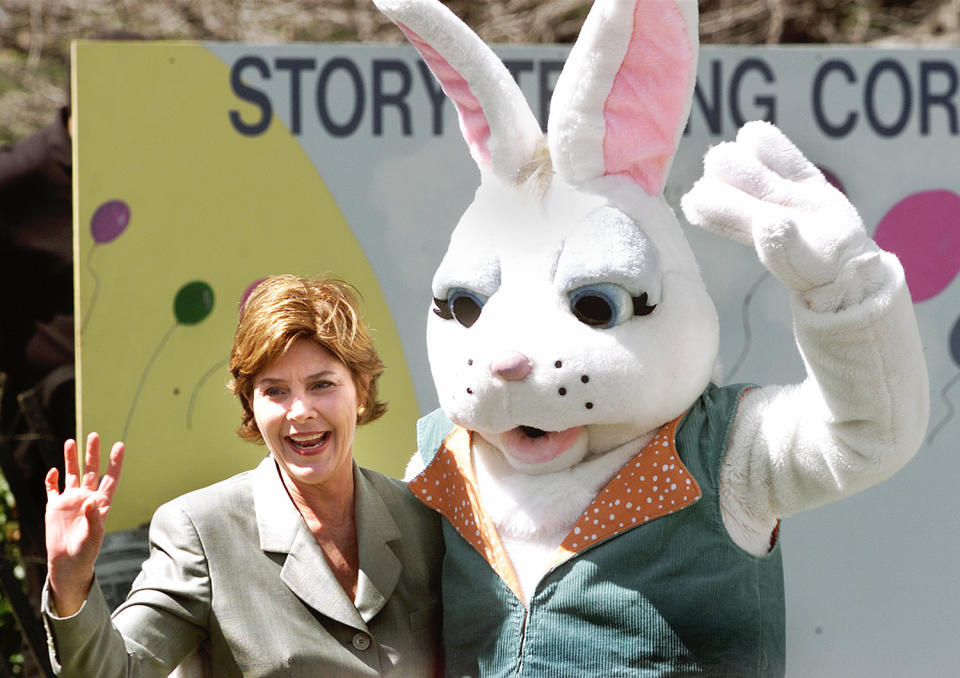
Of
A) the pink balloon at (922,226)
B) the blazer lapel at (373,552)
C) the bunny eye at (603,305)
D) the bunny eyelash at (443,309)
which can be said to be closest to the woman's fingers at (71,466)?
the blazer lapel at (373,552)

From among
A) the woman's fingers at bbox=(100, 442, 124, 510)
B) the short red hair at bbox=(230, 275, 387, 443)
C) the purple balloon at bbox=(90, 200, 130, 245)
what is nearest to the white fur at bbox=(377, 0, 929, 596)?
the short red hair at bbox=(230, 275, 387, 443)

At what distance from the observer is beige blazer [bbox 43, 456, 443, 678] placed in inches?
94.4

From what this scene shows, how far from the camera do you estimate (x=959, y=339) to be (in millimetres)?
3578

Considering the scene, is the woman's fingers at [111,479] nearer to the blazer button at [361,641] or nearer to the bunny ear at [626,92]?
the blazer button at [361,641]

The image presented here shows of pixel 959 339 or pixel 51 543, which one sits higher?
pixel 959 339

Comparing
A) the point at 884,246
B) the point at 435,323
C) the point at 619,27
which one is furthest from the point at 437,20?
the point at 884,246

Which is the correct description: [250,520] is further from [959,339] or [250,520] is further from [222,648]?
[959,339]

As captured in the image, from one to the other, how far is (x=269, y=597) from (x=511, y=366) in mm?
621

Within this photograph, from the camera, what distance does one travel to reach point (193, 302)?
3.46 metres

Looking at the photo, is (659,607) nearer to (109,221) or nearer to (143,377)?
(143,377)

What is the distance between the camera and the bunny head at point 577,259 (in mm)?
2291

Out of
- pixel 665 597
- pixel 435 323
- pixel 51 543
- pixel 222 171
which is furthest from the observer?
pixel 222 171

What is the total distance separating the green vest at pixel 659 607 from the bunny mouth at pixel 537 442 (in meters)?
0.18

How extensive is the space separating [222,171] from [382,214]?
412mm
